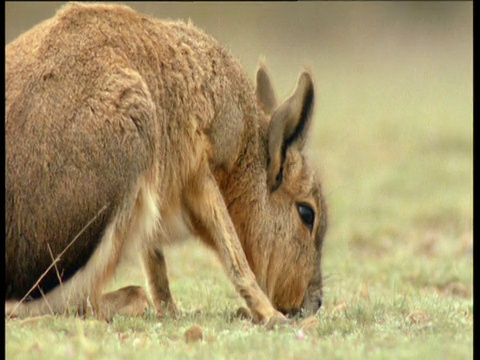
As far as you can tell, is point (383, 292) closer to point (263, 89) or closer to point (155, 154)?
point (263, 89)

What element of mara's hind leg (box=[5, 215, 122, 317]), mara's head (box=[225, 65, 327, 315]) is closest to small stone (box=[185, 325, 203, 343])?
mara's hind leg (box=[5, 215, 122, 317])

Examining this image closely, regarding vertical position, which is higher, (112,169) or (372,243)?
(112,169)

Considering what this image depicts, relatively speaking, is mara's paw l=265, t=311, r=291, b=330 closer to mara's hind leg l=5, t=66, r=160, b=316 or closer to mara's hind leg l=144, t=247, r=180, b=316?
mara's hind leg l=5, t=66, r=160, b=316

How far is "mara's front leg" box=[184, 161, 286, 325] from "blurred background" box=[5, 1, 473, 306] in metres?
1.15

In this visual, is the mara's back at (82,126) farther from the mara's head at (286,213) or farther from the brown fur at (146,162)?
the mara's head at (286,213)

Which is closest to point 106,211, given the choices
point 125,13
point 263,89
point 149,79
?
point 149,79

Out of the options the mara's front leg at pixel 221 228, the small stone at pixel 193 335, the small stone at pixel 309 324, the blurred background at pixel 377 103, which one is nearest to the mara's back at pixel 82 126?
the mara's front leg at pixel 221 228

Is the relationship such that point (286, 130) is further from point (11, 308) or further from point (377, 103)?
point (377, 103)

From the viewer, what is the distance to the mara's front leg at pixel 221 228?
6.61 meters

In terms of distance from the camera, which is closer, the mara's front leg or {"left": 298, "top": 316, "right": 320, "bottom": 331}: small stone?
{"left": 298, "top": 316, "right": 320, "bottom": 331}: small stone

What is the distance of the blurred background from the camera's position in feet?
41.2

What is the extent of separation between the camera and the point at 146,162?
20.3ft

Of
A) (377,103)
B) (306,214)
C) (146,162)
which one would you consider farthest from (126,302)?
(377,103)

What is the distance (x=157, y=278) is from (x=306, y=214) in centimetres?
110
